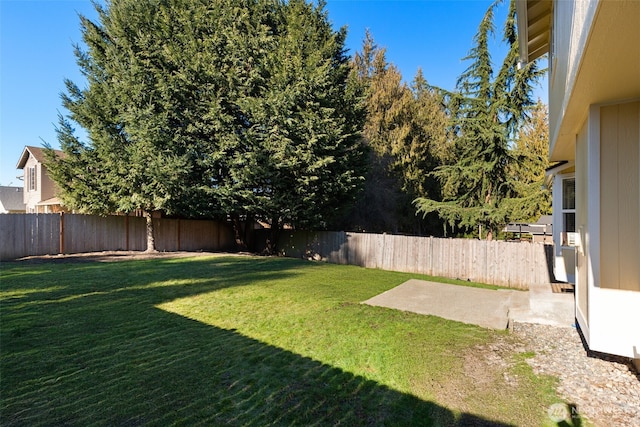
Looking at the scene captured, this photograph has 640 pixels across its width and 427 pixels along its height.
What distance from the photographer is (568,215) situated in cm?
652

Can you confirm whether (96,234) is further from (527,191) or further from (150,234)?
(527,191)

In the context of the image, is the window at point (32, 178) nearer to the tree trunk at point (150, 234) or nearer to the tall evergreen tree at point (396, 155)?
the tree trunk at point (150, 234)

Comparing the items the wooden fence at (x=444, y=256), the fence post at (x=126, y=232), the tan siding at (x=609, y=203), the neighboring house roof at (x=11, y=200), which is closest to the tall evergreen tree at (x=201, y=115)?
the fence post at (x=126, y=232)

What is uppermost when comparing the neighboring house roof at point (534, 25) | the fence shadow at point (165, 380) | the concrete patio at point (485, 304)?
the neighboring house roof at point (534, 25)

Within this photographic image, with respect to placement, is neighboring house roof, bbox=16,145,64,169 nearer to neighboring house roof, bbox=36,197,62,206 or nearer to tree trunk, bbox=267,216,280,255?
neighboring house roof, bbox=36,197,62,206

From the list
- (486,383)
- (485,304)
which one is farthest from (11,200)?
(486,383)

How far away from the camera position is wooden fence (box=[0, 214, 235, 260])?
11.6m

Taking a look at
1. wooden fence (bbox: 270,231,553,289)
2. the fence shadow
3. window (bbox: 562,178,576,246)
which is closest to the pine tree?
wooden fence (bbox: 270,231,553,289)

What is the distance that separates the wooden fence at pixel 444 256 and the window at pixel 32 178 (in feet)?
59.0

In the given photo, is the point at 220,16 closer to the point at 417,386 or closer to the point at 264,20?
the point at 264,20

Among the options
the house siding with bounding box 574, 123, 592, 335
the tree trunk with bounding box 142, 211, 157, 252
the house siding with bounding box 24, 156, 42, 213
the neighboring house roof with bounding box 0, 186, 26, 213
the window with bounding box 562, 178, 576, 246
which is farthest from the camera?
the neighboring house roof with bounding box 0, 186, 26, 213

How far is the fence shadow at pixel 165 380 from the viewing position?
2662 mm

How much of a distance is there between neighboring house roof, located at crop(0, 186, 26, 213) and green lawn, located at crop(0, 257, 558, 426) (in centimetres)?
2627

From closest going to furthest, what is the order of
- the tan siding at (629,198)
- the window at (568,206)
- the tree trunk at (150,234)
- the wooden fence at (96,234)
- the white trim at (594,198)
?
the tan siding at (629,198)
the white trim at (594,198)
the window at (568,206)
the wooden fence at (96,234)
the tree trunk at (150,234)
